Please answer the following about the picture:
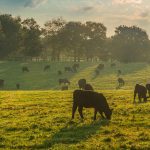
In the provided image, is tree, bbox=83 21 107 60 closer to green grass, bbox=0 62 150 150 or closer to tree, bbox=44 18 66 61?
tree, bbox=44 18 66 61

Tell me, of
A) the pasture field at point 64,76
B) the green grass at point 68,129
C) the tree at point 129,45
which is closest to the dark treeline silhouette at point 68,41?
the tree at point 129,45

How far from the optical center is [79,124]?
24.4m

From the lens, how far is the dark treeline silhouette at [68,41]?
13375 centimetres

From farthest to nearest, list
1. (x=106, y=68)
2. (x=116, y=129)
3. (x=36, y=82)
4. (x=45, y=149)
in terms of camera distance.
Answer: (x=106, y=68) → (x=36, y=82) → (x=116, y=129) → (x=45, y=149)

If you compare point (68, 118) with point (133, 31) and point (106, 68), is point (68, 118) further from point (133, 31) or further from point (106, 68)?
point (133, 31)

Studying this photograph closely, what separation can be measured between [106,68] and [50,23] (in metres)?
52.9

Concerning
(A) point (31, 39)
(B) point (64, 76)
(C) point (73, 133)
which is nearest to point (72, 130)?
(C) point (73, 133)

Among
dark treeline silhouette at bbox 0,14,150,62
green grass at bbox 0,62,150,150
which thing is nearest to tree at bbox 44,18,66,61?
dark treeline silhouette at bbox 0,14,150,62

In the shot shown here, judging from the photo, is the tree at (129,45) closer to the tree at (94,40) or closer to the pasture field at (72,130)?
the tree at (94,40)

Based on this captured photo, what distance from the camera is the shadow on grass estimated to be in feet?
64.4

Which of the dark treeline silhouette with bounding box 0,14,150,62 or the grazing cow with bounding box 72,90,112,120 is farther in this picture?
the dark treeline silhouette with bounding box 0,14,150,62

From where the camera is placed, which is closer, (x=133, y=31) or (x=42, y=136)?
(x=42, y=136)

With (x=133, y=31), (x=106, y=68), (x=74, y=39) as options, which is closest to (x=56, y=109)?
(x=106, y=68)

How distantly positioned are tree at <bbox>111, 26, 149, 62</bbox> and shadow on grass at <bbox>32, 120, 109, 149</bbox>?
12241cm
